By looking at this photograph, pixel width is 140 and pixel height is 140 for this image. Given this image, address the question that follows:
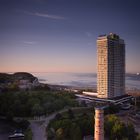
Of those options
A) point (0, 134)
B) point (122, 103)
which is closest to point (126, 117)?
point (122, 103)

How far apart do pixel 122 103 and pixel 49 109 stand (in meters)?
4.53

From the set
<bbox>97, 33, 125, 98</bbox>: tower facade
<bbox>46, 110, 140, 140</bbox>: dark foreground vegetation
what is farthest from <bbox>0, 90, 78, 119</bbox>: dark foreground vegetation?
<bbox>97, 33, 125, 98</bbox>: tower facade

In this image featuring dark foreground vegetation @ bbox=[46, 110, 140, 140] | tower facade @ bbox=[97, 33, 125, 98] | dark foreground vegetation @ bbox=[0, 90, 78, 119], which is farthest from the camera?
tower facade @ bbox=[97, 33, 125, 98]

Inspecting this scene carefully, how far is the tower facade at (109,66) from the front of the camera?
37.4 feet

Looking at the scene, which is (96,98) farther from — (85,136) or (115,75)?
(85,136)

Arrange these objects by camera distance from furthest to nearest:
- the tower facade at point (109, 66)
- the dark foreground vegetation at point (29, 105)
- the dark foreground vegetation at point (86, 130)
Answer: the tower facade at point (109, 66)
the dark foreground vegetation at point (29, 105)
the dark foreground vegetation at point (86, 130)

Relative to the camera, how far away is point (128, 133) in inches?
195

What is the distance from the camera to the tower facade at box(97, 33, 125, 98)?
11.4m

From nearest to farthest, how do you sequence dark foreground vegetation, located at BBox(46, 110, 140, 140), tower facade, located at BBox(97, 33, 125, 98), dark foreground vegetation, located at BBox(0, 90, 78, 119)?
dark foreground vegetation, located at BBox(46, 110, 140, 140) < dark foreground vegetation, located at BBox(0, 90, 78, 119) < tower facade, located at BBox(97, 33, 125, 98)

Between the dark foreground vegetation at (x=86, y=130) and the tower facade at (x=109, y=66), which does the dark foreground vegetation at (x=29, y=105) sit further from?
the tower facade at (x=109, y=66)

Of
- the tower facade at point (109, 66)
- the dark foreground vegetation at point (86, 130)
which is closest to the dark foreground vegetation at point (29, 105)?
the dark foreground vegetation at point (86, 130)

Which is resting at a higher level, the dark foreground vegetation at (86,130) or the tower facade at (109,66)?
the tower facade at (109,66)

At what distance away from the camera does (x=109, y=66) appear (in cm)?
1145

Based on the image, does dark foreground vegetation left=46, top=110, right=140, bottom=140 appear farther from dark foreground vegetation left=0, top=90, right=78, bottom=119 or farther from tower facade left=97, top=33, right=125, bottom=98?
tower facade left=97, top=33, right=125, bottom=98
